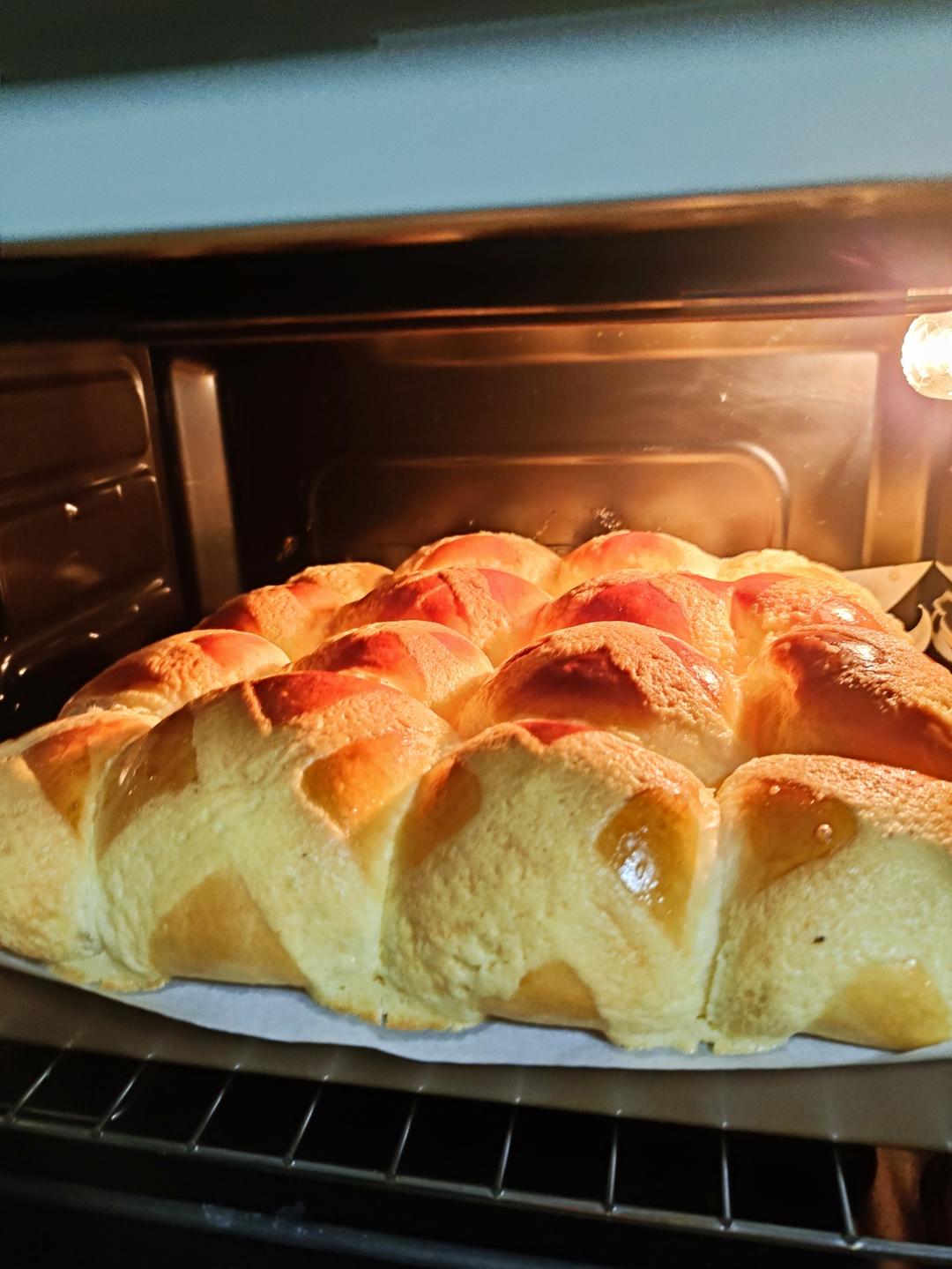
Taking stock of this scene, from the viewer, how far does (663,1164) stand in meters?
0.61

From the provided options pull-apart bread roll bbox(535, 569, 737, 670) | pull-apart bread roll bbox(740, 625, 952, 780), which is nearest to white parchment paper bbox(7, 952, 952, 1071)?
pull-apart bread roll bbox(740, 625, 952, 780)

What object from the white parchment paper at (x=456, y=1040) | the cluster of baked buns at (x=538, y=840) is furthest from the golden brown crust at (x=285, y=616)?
the white parchment paper at (x=456, y=1040)

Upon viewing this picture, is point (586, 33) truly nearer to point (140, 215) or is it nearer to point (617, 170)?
point (617, 170)

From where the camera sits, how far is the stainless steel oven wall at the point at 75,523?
103 cm

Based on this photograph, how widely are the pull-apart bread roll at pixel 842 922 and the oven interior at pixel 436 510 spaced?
0.05 meters

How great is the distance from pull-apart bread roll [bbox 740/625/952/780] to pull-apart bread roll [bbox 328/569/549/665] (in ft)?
0.97

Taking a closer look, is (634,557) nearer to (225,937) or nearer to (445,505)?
(445,505)

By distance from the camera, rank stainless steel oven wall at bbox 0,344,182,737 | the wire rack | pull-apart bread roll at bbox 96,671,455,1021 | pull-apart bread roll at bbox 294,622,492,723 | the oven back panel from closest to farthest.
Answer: the wire rack → pull-apart bread roll at bbox 96,671,455,1021 → pull-apart bread roll at bbox 294,622,492,723 → stainless steel oven wall at bbox 0,344,182,737 → the oven back panel

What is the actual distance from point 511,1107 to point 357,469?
87 centimetres

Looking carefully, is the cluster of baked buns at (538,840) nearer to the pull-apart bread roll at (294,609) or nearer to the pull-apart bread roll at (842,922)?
the pull-apart bread roll at (842,922)

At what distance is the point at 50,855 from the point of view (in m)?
0.74

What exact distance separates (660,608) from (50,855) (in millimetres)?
576

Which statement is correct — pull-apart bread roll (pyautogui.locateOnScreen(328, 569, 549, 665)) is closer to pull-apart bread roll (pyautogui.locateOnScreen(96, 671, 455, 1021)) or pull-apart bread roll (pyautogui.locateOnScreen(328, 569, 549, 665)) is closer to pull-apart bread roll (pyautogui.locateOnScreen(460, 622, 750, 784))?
pull-apart bread roll (pyautogui.locateOnScreen(460, 622, 750, 784))

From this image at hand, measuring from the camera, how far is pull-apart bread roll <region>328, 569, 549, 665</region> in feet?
3.48
